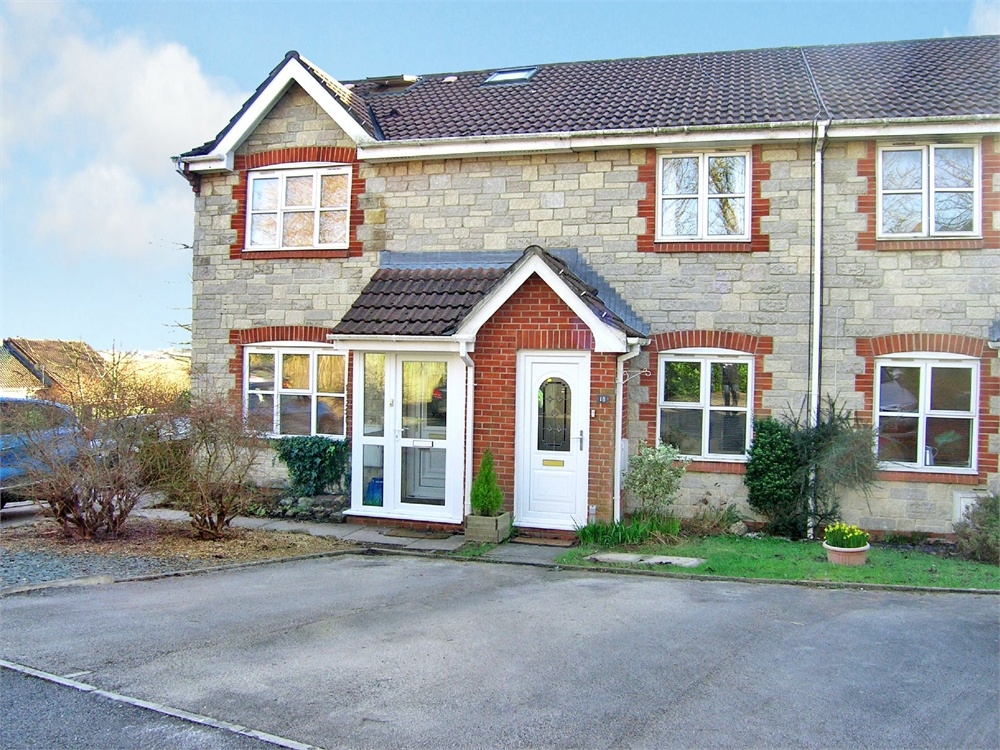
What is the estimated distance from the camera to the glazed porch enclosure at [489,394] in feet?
36.3

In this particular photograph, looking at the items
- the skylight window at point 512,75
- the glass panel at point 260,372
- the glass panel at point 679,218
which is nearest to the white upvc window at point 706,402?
the glass panel at point 679,218

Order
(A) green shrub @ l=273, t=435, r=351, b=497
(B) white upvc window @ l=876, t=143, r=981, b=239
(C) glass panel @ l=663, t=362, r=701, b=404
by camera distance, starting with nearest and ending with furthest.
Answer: (B) white upvc window @ l=876, t=143, r=981, b=239
(C) glass panel @ l=663, t=362, r=701, b=404
(A) green shrub @ l=273, t=435, r=351, b=497

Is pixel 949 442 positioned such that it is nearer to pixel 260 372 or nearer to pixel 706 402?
pixel 706 402

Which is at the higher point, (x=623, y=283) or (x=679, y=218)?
(x=679, y=218)

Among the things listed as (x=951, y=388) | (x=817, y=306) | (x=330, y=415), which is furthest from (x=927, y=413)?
(x=330, y=415)

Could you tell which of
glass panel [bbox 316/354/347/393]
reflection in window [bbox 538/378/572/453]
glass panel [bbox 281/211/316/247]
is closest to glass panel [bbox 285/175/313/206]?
glass panel [bbox 281/211/316/247]

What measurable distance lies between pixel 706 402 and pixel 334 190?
6967 mm

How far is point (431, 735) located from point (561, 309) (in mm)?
7169

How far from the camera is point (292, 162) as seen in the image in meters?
13.6

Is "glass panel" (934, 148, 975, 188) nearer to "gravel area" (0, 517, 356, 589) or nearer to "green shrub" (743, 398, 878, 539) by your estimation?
"green shrub" (743, 398, 878, 539)

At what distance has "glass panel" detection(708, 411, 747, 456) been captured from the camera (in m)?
11.8

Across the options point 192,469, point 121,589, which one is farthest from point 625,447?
point 121,589

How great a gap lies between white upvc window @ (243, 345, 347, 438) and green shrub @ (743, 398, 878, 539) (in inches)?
256

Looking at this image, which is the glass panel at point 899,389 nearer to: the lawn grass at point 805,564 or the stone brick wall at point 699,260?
the stone brick wall at point 699,260
